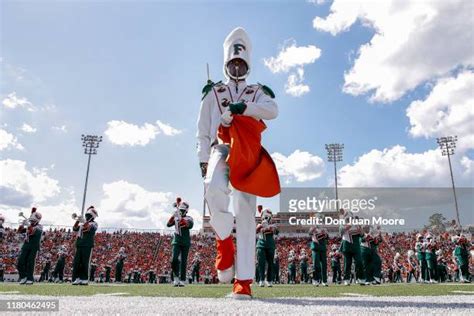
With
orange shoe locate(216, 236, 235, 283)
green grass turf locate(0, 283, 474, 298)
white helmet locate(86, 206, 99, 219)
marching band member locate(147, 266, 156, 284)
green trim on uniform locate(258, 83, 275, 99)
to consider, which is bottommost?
marching band member locate(147, 266, 156, 284)

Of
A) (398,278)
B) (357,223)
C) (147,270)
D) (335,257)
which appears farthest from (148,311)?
(147,270)

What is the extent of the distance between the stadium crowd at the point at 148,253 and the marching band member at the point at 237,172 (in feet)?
84.3

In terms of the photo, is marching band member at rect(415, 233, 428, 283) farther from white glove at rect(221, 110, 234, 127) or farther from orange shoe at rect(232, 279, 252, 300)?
white glove at rect(221, 110, 234, 127)

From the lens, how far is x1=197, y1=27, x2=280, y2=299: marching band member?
445cm

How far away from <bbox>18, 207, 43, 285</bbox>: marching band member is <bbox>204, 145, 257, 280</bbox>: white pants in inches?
380

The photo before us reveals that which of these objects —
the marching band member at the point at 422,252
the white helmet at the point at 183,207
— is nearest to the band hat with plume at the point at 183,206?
the white helmet at the point at 183,207

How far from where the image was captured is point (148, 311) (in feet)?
9.12

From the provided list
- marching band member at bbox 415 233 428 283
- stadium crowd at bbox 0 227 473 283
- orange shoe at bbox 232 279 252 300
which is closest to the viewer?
orange shoe at bbox 232 279 252 300

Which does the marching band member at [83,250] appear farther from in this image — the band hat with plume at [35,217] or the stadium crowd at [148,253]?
the stadium crowd at [148,253]

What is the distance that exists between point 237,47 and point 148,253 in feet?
130

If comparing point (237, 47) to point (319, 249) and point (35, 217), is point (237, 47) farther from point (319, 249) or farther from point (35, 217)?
point (319, 249)

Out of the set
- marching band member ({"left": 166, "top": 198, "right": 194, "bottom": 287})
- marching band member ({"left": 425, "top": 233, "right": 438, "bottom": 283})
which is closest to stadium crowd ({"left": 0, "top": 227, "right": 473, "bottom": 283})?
marching band member ({"left": 425, "top": 233, "right": 438, "bottom": 283})

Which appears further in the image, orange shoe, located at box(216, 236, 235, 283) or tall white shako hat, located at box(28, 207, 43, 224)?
tall white shako hat, located at box(28, 207, 43, 224)

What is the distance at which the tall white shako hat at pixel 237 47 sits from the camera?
5.25m
